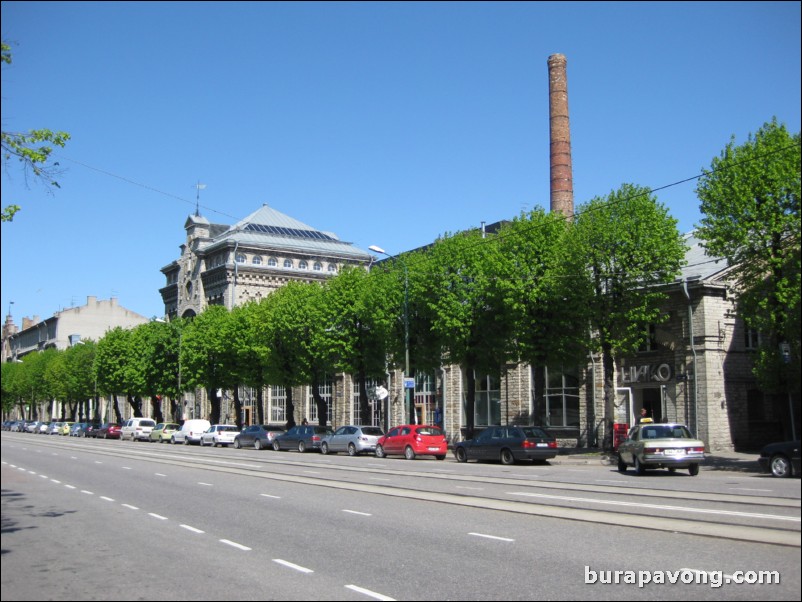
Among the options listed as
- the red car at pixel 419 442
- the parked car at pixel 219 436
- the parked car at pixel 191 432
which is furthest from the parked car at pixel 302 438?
the parked car at pixel 191 432

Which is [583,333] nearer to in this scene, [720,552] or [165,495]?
[165,495]

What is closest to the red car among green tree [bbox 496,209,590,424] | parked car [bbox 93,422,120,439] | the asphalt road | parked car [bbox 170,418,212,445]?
green tree [bbox 496,209,590,424]

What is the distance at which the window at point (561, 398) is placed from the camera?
39.8 metres

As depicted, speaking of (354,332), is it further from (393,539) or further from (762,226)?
(393,539)

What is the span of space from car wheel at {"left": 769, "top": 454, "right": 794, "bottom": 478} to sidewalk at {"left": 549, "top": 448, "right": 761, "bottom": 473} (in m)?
2.60

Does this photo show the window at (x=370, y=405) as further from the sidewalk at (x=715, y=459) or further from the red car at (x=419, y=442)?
the sidewalk at (x=715, y=459)

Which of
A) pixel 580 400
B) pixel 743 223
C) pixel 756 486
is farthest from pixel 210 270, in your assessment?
pixel 756 486

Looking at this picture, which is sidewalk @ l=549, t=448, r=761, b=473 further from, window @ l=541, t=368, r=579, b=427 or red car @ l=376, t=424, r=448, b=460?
red car @ l=376, t=424, r=448, b=460

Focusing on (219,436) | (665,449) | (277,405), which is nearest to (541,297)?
(665,449)

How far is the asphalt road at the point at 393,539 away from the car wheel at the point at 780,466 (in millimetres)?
1253

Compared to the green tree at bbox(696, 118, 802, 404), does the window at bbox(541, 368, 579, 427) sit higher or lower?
lower

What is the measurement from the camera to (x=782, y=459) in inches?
837

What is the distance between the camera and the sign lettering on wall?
3503 cm

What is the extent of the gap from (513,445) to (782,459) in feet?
33.9
